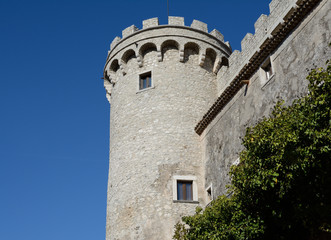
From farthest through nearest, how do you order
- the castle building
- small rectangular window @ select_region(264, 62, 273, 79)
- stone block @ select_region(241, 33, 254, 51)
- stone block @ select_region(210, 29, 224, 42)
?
stone block @ select_region(210, 29, 224, 42)
stone block @ select_region(241, 33, 254, 51)
small rectangular window @ select_region(264, 62, 273, 79)
the castle building

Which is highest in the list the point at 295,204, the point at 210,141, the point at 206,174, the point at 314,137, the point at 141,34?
the point at 141,34

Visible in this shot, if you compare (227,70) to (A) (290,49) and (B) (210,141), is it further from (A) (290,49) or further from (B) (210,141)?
(A) (290,49)

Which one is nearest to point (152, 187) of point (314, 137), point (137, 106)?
point (137, 106)

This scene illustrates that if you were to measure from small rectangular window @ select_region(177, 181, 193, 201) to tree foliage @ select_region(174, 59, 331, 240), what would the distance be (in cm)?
527

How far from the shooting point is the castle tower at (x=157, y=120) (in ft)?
56.9

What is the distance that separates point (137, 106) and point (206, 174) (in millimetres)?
4240

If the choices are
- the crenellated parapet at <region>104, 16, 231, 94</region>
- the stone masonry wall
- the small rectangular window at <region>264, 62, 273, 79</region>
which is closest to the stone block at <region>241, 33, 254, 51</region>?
the stone masonry wall

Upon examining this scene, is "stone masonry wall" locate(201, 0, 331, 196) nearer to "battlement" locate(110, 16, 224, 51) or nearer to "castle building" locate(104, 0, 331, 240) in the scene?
"castle building" locate(104, 0, 331, 240)

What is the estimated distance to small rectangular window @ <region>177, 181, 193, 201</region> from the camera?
1759 centimetres

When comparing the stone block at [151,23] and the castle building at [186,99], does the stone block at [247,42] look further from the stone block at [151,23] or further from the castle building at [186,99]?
the stone block at [151,23]

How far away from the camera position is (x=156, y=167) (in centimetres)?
1788

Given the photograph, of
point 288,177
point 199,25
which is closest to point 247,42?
point 199,25

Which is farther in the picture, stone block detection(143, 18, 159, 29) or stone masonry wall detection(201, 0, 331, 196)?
stone block detection(143, 18, 159, 29)

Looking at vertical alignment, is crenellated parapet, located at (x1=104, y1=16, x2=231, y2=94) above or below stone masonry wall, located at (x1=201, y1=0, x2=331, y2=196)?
above
